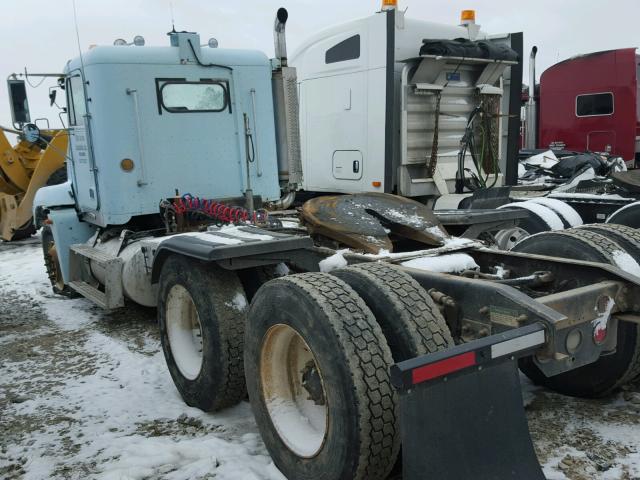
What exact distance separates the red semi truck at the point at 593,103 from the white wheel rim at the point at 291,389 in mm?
9895

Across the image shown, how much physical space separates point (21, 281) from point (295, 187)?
4.53m

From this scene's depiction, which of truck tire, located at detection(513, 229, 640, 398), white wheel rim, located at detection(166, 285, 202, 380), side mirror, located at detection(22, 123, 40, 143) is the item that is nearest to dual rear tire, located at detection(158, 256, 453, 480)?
white wheel rim, located at detection(166, 285, 202, 380)

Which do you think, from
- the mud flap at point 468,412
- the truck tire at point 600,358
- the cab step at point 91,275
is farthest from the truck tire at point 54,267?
the mud flap at point 468,412

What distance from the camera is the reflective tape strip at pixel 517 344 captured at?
2.38 metres

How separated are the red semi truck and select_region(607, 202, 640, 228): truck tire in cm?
543

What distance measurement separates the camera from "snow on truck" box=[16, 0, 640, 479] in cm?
252

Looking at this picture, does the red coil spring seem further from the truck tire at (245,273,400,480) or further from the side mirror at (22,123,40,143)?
the truck tire at (245,273,400,480)

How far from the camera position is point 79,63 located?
584 centimetres

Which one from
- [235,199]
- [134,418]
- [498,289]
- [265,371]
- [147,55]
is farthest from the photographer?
[235,199]

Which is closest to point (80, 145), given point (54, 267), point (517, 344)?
point (54, 267)

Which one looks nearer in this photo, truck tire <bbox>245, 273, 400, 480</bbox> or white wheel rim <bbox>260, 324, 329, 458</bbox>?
truck tire <bbox>245, 273, 400, 480</bbox>

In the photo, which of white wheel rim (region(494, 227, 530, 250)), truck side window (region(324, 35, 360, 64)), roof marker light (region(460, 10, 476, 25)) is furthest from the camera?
roof marker light (region(460, 10, 476, 25))

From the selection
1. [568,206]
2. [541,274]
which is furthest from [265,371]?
[568,206]

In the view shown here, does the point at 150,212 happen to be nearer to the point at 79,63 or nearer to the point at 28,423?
the point at 79,63
